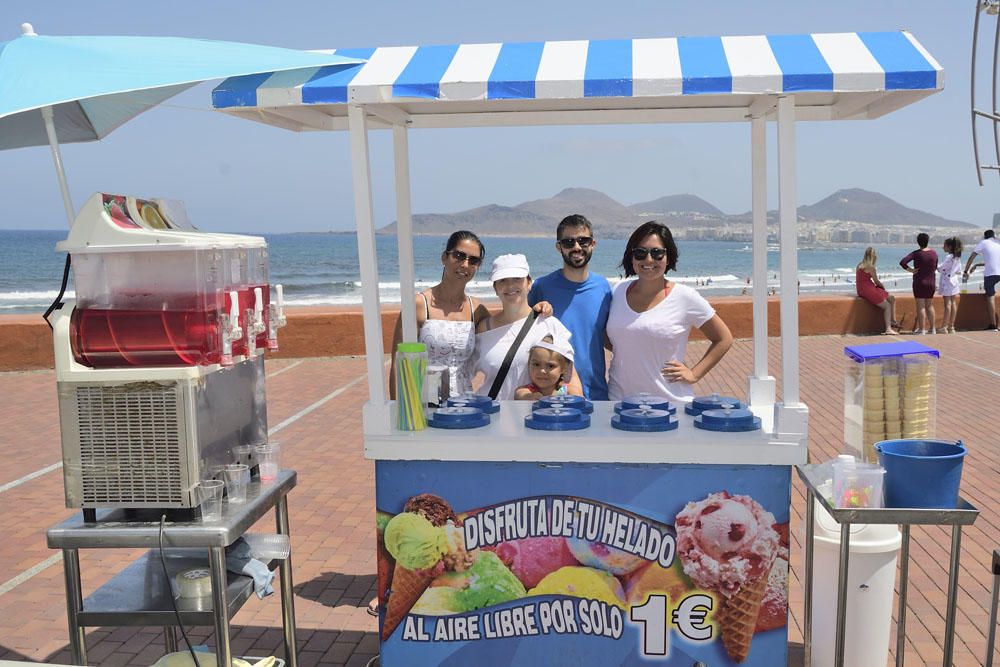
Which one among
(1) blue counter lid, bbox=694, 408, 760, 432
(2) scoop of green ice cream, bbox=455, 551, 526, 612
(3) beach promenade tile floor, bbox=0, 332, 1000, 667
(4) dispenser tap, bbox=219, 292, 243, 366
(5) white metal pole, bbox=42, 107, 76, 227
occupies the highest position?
(5) white metal pole, bbox=42, 107, 76, 227

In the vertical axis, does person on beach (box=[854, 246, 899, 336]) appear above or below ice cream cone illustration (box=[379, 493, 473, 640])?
above

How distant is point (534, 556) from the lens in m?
3.46

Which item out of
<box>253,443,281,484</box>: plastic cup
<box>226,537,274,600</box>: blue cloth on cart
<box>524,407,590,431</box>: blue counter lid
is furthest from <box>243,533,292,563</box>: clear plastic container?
<box>524,407,590,431</box>: blue counter lid

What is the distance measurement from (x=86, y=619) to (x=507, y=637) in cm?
158

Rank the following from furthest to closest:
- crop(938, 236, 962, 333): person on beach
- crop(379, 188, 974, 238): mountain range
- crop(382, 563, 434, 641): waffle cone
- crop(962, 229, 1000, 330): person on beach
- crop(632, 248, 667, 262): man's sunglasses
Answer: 1. crop(379, 188, 974, 238): mountain range
2. crop(962, 229, 1000, 330): person on beach
3. crop(938, 236, 962, 333): person on beach
4. crop(632, 248, 667, 262): man's sunglasses
5. crop(382, 563, 434, 641): waffle cone

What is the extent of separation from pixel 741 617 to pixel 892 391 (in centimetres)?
106

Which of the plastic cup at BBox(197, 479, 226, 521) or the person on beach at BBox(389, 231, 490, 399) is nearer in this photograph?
the plastic cup at BBox(197, 479, 226, 521)

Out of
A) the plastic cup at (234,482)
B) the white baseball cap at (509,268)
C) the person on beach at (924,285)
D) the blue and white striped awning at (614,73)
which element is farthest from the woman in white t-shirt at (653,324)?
the person on beach at (924,285)

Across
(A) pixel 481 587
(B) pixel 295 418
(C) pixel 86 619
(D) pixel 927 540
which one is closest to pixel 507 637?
(A) pixel 481 587

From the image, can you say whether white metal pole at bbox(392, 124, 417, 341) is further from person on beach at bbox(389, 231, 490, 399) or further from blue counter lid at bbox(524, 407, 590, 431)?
blue counter lid at bbox(524, 407, 590, 431)

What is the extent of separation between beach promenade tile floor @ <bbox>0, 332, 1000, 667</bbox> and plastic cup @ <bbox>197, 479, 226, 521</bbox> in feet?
4.23

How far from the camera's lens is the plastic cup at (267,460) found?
11.0 ft

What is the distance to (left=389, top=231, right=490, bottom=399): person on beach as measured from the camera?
4.27 metres

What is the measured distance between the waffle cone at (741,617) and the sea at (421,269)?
26.3 metres
